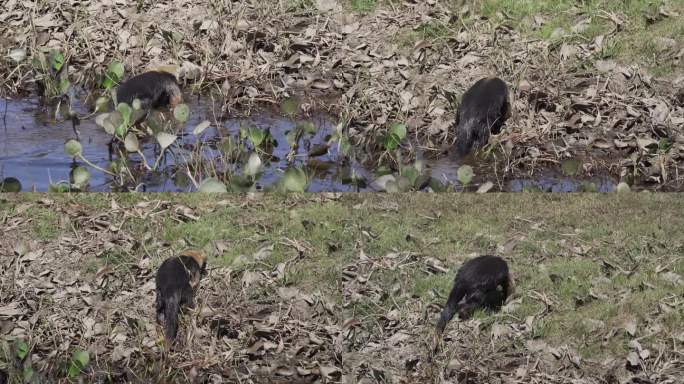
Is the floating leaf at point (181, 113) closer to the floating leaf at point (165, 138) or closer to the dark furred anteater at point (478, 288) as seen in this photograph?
the floating leaf at point (165, 138)

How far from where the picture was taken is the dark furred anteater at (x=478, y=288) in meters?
5.60

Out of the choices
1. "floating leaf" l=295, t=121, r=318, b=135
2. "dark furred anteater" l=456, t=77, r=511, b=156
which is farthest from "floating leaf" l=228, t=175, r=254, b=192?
"dark furred anteater" l=456, t=77, r=511, b=156

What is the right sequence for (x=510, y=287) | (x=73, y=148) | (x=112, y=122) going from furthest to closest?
(x=112, y=122) < (x=73, y=148) < (x=510, y=287)

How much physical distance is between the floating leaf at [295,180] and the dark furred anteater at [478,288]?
107 cm

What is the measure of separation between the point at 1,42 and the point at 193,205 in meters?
3.42

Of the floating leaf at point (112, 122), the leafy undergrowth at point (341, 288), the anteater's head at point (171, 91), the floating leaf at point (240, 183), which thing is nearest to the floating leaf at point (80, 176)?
the leafy undergrowth at point (341, 288)

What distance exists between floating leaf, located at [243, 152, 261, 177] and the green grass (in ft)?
1.54

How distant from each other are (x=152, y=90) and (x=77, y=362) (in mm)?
2767

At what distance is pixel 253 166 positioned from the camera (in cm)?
621

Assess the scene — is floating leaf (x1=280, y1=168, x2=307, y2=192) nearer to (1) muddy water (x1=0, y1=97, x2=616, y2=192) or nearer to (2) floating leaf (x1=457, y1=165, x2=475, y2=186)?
(1) muddy water (x1=0, y1=97, x2=616, y2=192)

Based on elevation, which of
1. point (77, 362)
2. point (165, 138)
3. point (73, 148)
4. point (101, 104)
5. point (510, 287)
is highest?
point (165, 138)

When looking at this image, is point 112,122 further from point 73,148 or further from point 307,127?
point 307,127

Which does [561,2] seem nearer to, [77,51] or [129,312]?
[77,51]

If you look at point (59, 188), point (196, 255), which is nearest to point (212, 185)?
point (196, 255)
